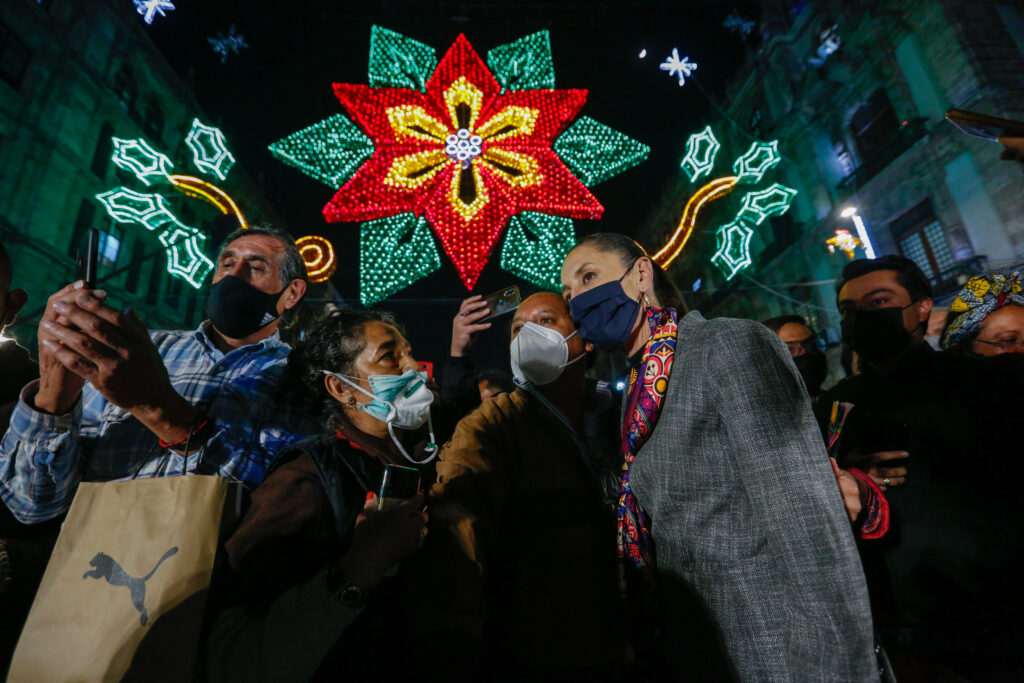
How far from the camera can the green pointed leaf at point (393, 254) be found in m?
4.04

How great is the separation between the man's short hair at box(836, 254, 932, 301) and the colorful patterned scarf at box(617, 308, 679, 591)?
193 centimetres

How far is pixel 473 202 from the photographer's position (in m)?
4.20

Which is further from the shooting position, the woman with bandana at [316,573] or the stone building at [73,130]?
the stone building at [73,130]

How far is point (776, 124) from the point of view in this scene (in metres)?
23.8

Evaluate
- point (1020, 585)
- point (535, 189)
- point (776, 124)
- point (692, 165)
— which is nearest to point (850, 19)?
point (776, 124)

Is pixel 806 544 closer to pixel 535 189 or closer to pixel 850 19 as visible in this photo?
pixel 535 189

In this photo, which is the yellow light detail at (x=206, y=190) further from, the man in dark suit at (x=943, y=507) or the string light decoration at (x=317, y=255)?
the man in dark suit at (x=943, y=507)

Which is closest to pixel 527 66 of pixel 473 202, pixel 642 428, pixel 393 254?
pixel 473 202

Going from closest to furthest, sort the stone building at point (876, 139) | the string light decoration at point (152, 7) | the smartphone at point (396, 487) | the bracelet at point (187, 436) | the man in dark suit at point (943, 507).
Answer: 1. the smartphone at point (396, 487)
2. the bracelet at point (187, 436)
3. the man in dark suit at point (943, 507)
4. the string light decoration at point (152, 7)
5. the stone building at point (876, 139)

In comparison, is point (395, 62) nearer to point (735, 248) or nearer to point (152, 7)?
point (152, 7)

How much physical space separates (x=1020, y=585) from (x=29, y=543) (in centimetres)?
451

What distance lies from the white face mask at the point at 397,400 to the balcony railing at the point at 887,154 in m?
22.6

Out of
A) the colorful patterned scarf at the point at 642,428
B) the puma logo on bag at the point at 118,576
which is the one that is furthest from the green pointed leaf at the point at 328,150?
the puma logo on bag at the point at 118,576

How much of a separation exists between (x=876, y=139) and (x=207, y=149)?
25863 millimetres
